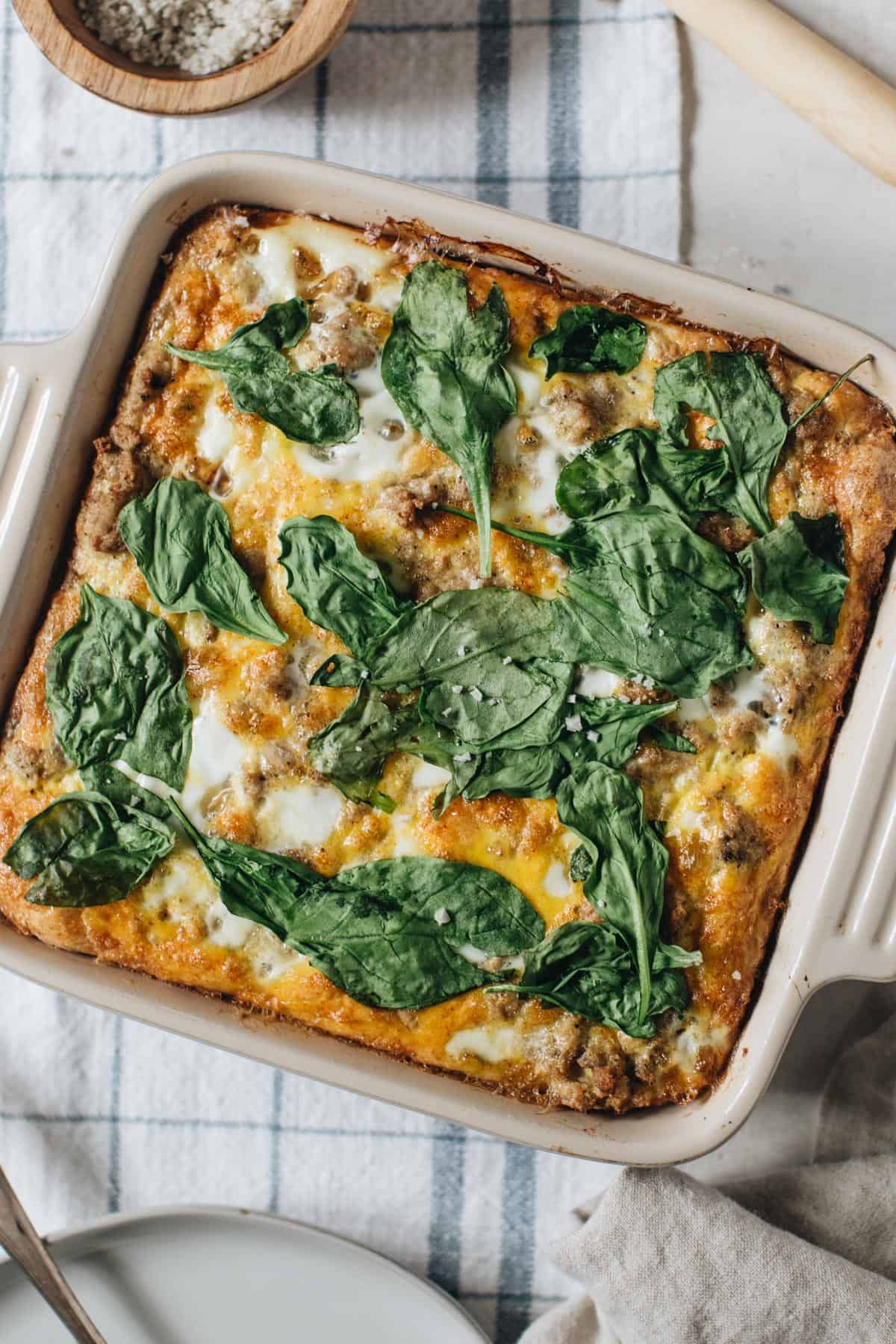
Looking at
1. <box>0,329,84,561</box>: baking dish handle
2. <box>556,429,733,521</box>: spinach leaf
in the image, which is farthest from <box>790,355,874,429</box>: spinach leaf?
<box>0,329,84,561</box>: baking dish handle

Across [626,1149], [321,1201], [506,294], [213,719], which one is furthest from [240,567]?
[321,1201]

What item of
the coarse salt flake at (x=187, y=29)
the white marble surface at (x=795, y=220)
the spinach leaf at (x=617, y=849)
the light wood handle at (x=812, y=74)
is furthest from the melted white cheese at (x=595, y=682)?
the coarse salt flake at (x=187, y=29)

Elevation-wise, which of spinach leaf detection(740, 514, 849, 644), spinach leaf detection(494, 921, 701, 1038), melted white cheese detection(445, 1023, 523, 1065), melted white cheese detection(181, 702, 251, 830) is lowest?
melted white cheese detection(445, 1023, 523, 1065)

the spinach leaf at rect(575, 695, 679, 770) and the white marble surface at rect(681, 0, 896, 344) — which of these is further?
the white marble surface at rect(681, 0, 896, 344)

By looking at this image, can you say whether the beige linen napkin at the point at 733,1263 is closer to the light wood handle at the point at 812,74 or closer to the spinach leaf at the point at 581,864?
the spinach leaf at the point at 581,864

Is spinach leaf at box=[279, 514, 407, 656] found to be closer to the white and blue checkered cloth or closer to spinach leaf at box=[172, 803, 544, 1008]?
spinach leaf at box=[172, 803, 544, 1008]

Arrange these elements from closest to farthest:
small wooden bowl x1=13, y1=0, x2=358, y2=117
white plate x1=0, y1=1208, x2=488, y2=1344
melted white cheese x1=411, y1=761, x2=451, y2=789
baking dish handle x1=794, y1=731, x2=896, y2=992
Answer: baking dish handle x1=794, y1=731, x2=896, y2=992
melted white cheese x1=411, y1=761, x2=451, y2=789
small wooden bowl x1=13, y1=0, x2=358, y2=117
white plate x1=0, y1=1208, x2=488, y2=1344

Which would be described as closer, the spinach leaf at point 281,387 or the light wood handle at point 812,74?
the spinach leaf at point 281,387
